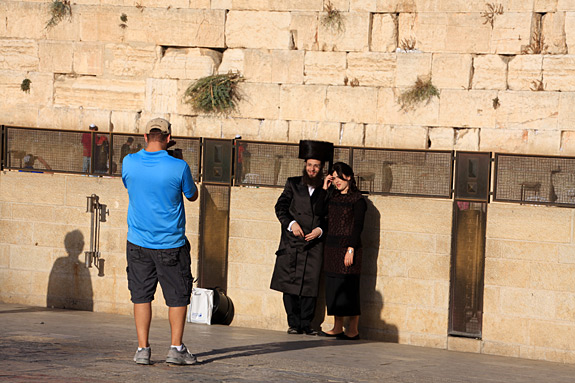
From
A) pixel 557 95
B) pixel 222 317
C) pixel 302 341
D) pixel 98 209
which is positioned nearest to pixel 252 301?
pixel 222 317

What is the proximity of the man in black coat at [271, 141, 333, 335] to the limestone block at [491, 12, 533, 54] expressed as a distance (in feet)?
6.86

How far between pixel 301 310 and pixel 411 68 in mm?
2817

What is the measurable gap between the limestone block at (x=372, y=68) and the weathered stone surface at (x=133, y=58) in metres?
2.20

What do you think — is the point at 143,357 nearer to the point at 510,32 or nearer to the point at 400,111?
the point at 400,111

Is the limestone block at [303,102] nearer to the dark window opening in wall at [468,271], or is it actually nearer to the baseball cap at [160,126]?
the dark window opening in wall at [468,271]

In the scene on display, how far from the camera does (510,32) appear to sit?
32.8 ft

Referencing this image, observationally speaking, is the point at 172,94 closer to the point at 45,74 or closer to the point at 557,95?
the point at 45,74

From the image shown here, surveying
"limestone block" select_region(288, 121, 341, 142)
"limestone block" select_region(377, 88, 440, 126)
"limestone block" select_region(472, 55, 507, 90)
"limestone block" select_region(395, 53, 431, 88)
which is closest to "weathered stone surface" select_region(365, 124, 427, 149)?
"limestone block" select_region(377, 88, 440, 126)

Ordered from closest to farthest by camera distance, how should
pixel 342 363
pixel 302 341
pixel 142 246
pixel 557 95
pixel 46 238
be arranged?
→ pixel 142 246 → pixel 342 363 → pixel 302 341 → pixel 557 95 → pixel 46 238

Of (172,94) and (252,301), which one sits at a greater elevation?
(172,94)

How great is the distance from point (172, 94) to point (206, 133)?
1.94 feet

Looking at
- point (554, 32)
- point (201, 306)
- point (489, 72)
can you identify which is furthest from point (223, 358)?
point (554, 32)

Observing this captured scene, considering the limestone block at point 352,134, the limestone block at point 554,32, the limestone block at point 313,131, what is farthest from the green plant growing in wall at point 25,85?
the limestone block at point 554,32

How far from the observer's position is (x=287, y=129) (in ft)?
35.2
